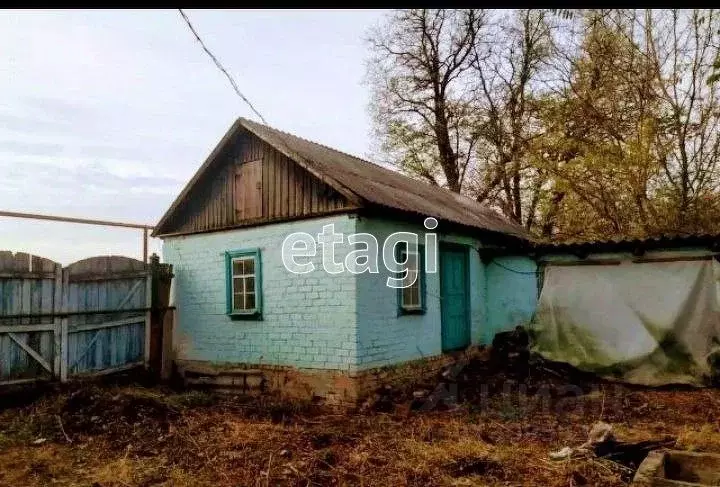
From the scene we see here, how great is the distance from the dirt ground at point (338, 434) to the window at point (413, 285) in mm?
1346

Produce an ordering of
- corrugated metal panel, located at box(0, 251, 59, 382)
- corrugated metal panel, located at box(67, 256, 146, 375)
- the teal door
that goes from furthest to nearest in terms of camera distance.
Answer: the teal door < corrugated metal panel, located at box(67, 256, 146, 375) < corrugated metal panel, located at box(0, 251, 59, 382)

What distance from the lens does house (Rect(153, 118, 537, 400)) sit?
8.08 meters

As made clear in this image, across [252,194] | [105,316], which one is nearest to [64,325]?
[105,316]

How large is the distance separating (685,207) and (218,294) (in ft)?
38.0

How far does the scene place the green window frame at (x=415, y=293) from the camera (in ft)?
29.1

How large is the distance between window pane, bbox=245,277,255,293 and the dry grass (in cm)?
195

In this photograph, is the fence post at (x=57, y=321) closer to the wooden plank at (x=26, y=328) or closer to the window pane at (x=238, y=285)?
the wooden plank at (x=26, y=328)

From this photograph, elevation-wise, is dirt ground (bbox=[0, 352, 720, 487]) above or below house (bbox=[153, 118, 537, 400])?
below

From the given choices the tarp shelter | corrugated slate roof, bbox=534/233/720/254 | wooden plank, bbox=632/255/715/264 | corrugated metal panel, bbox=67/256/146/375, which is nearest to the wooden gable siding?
corrugated metal panel, bbox=67/256/146/375

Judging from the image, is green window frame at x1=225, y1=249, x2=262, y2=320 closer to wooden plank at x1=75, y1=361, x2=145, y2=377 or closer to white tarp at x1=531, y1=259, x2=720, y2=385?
wooden plank at x1=75, y1=361, x2=145, y2=377

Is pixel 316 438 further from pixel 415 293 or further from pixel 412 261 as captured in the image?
pixel 412 261

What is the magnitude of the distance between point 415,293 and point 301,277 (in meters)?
2.19

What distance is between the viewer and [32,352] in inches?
307

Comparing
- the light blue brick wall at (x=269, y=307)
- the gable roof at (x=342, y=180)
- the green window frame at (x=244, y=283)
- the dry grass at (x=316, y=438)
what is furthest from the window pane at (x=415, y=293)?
the green window frame at (x=244, y=283)
